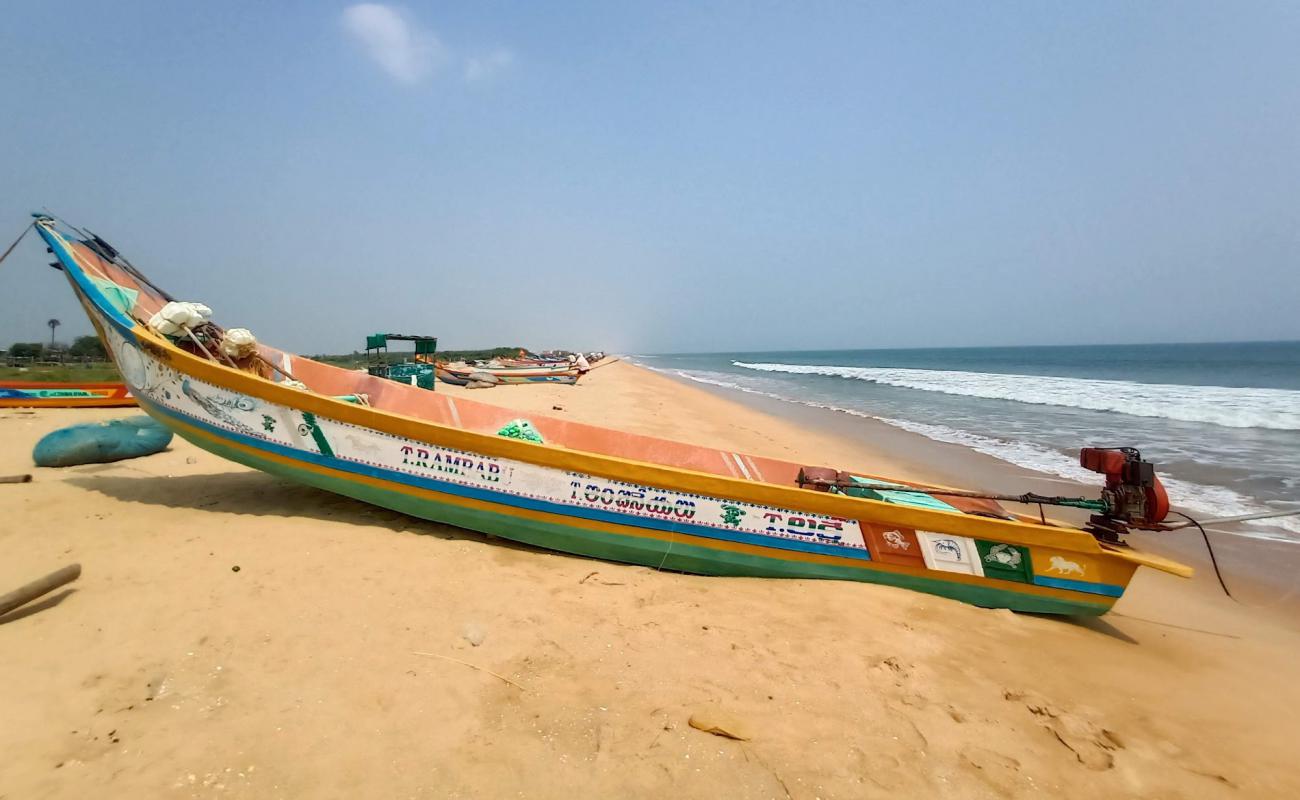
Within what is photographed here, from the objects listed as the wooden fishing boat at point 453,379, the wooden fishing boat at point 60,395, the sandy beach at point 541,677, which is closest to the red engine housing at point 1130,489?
the sandy beach at point 541,677

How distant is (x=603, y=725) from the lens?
2229mm

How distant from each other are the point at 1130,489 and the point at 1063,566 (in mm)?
720

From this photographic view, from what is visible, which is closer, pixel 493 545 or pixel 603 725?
pixel 603 725

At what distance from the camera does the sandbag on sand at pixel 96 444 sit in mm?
5516

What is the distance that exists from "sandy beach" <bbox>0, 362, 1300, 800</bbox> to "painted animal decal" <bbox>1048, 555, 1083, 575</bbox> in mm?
421

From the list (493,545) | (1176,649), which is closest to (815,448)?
(1176,649)

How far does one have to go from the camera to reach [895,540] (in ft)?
12.4

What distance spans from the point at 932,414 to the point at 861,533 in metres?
15.7

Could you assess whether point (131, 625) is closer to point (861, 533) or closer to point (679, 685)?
point (679, 685)

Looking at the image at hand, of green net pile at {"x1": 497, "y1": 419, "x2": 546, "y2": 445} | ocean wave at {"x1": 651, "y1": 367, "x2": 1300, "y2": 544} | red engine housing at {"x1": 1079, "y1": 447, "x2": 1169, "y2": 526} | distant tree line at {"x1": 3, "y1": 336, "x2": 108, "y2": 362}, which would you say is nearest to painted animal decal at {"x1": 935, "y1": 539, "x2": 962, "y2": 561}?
red engine housing at {"x1": 1079, "y1": 447, "x2": 1169, "y2": 526}

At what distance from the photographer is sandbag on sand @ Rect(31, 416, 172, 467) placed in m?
5.52

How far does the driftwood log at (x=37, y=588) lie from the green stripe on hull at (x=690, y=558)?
5.25ft

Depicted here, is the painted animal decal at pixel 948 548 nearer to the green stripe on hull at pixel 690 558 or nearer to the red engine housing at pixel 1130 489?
the green stripe on hull at pixel 690 558

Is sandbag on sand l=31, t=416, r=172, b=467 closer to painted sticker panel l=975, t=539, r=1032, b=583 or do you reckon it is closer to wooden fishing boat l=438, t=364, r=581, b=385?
painted sticker panel l=975, t=539, r=1032, b=583
